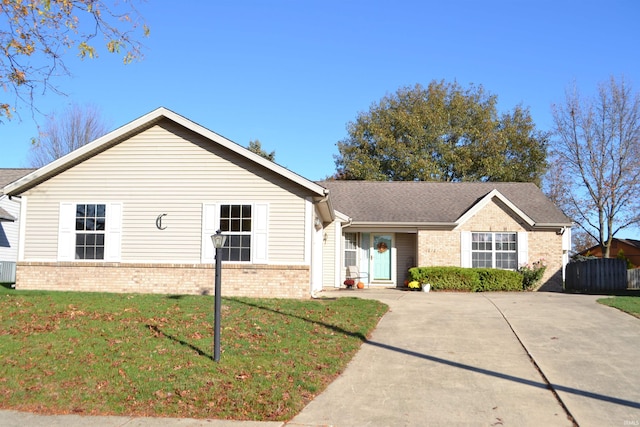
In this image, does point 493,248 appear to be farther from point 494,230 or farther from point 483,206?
point 483,206

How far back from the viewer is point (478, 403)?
687 centimetres

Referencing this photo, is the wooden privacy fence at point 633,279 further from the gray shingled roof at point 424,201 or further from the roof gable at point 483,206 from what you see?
the roof gable at point 483,206

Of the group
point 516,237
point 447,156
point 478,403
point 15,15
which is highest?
point 447,156

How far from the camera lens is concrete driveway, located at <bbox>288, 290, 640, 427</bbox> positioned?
644 centimetres

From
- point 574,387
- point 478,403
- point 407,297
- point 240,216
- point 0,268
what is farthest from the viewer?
point 0,268

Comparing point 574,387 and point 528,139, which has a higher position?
point 528,139

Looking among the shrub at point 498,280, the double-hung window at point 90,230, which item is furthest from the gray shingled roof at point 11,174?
the shrub at point 498,280

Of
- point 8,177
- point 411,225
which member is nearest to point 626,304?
point 411,225

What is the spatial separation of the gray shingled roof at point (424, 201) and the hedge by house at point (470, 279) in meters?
2.20

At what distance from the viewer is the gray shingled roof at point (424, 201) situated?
22536 mm

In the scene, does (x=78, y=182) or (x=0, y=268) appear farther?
(x=0, y=268)

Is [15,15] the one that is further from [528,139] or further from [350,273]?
[528,139]

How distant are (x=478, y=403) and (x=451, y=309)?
755 cm

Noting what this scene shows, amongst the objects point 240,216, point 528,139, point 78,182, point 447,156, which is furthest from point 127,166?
point 528,139
